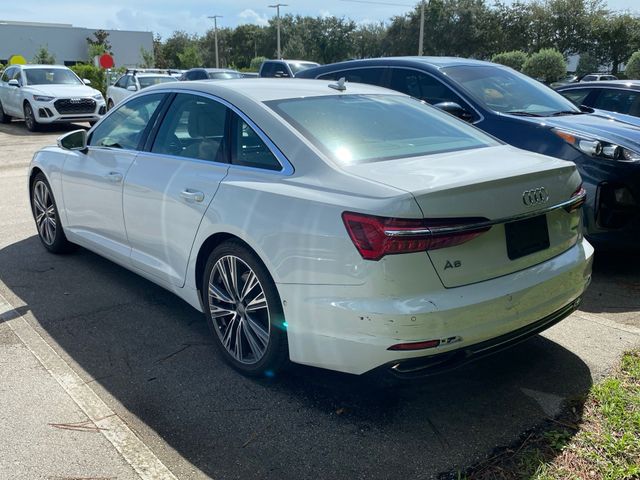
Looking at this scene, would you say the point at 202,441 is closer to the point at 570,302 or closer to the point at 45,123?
the point at 570,302

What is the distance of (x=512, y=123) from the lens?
5.44 m

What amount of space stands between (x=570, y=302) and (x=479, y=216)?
2.99ft

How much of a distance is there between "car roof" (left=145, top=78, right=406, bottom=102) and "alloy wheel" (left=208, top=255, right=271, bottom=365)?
1.03 m

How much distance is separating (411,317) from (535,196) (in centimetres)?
94

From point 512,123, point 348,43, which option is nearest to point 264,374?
point 512,123

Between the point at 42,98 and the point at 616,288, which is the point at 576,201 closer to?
the point at 616,288

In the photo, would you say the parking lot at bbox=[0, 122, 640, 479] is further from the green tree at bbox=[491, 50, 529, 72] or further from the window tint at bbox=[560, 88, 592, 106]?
the green tree at bbox=[491, 50, 529, 72]

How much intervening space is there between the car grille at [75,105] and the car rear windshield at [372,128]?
14.5 meters

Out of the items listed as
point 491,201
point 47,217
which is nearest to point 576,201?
point 491,201

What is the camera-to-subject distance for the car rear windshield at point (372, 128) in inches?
127

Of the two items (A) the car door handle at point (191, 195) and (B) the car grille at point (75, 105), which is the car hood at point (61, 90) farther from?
(A) the car door handle at point (191, 195)

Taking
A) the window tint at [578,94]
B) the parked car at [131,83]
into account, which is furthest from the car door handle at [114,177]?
the parked car at [131,83]

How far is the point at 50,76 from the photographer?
57.8 ft

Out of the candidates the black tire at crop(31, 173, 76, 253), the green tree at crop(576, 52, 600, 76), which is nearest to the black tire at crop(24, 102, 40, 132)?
the black tire at crop(31, 173, 76, 253)
